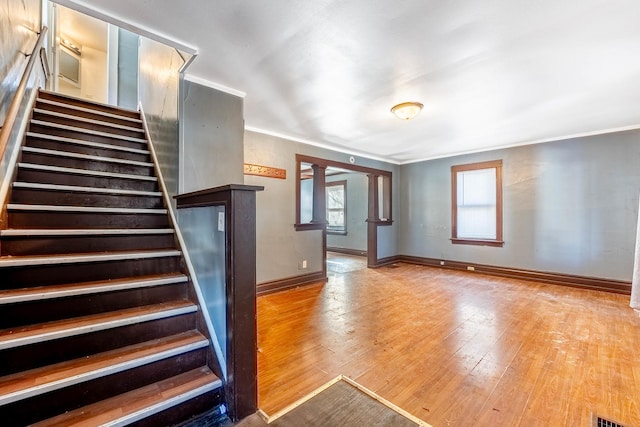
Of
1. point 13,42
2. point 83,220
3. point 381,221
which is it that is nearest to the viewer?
point 13,42

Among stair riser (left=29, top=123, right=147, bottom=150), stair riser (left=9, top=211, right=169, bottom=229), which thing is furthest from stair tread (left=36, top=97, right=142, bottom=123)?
stair riser (left=9, top=211, right=169, bottom=229)

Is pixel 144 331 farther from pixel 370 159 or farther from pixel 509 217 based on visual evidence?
pixel 509 217

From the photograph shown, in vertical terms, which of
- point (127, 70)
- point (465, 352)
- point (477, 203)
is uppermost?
point (127, 70)

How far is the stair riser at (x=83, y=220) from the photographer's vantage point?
1.79 m

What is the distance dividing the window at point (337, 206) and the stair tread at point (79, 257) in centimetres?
611

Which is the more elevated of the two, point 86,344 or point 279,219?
point 279,219

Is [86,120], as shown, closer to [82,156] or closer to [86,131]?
[86,131]

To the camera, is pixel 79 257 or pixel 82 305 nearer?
pixel 82 305

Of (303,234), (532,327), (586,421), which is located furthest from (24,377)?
(532,327)

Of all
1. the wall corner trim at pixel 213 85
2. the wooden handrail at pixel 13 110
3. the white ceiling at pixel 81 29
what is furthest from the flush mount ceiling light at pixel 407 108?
the white ceiling at pixel 81 29

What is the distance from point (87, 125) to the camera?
9.47 ft

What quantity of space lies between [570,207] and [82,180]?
243 inches

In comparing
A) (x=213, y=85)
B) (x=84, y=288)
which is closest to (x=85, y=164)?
(x=213, y=85)

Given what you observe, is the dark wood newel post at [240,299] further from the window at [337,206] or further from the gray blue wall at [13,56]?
the window at [337,206]
